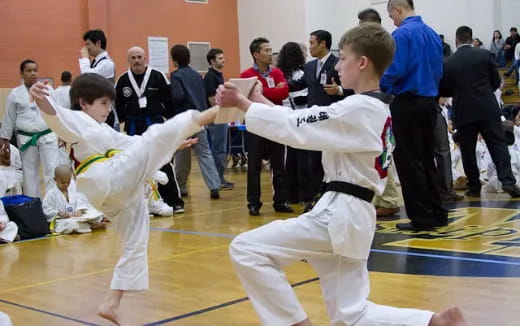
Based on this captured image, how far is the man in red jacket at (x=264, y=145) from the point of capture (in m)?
6.98

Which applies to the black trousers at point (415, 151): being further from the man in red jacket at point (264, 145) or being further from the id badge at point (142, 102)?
the id badge at point (142, 102)

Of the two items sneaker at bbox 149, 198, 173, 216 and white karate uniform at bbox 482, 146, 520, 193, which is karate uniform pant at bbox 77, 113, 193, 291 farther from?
white karate uniform at bbox 482, 146, 520, 193

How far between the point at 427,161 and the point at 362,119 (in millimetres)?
3081

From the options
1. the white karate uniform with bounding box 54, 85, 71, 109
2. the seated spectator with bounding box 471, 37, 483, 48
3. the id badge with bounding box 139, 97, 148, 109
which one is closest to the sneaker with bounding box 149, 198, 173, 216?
the id badge with bounding box 139, 97, 148, 109

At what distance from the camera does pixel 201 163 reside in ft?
27.5

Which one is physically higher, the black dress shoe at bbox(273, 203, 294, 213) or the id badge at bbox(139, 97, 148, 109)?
the id badge at bbox(139, 97, 148, 109)

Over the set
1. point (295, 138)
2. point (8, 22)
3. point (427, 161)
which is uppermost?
point (8, 22)

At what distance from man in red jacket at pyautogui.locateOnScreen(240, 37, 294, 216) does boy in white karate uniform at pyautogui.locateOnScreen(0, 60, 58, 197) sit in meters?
2.41

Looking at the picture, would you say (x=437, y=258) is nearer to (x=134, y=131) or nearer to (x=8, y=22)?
(x=134, y=131)

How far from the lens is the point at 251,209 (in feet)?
23.1

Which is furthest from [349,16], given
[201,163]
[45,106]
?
[45,106]

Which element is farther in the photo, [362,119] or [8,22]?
[8,22]

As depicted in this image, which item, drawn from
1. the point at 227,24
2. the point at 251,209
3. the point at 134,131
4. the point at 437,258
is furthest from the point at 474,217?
the point at 227,24

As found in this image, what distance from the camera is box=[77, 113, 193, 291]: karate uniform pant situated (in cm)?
316
